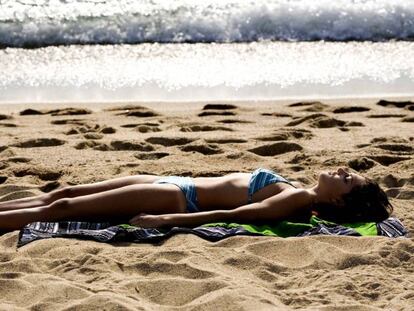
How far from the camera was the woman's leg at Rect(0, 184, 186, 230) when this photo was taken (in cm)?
470

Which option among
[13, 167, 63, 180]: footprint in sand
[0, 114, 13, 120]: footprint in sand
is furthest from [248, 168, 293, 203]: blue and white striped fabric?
[0, 114, 13, 120]: footprint in sand

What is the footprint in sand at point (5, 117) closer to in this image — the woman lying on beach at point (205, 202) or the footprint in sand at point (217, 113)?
the footprint in sand at point (217, 113)

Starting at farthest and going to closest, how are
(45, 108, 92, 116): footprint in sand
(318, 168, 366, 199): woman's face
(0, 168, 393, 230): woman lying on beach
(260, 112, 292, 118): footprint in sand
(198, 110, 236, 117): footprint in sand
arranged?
(45, 108, 92, 116): footprint in sand, (198, 110, 236, 117): footprint in sand, (260, 112, 292, 118): footprint in sand, (318, 168, 366, 199): woman's face, (0, 168, 393, 230): woman lying on beach

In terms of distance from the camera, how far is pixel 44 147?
6.53 meters

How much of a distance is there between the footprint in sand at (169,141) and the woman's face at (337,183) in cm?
194

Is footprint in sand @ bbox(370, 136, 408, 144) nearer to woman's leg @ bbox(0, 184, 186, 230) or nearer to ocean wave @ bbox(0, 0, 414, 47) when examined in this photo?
woman's leg @ bbox(0, 184, 186, 230)

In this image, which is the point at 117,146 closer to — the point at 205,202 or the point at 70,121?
the point at 70,121

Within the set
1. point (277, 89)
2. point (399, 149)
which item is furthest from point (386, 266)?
point (277, 89)

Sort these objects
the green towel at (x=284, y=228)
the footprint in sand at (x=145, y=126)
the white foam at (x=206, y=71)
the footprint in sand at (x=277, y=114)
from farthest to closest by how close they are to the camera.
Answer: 1. the white foam at (x=206, y=71)
2. the footprint in sand at (x=277, y=114)
3. the footprint in sand at (x=145, y=126)
4. the green towel at (x=284, y=228)

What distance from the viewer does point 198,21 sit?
13.2 meters

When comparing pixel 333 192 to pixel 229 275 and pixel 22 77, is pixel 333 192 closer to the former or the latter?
pixel 229 275

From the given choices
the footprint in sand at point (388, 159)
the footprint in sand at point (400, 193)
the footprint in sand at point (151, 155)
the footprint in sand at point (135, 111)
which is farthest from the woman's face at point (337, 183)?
the footprint in sand at point (135, 111)

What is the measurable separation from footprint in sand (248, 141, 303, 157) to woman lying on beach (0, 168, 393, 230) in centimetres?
132

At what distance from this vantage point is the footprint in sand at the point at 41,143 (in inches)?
259
